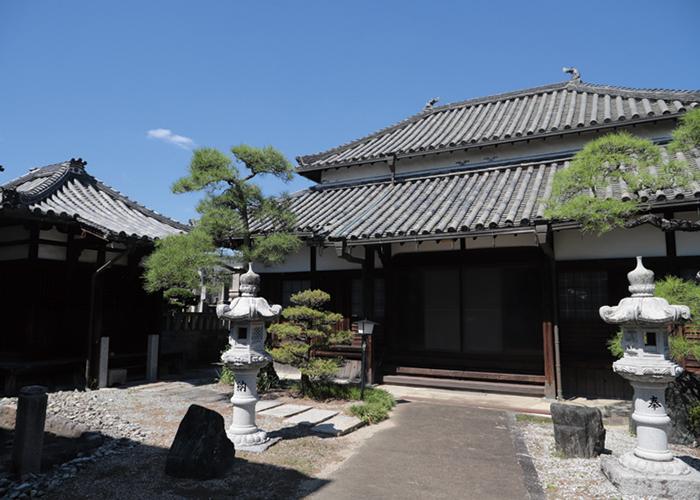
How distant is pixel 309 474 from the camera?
576 centimetres

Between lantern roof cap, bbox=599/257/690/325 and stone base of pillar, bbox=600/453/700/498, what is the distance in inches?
62.7

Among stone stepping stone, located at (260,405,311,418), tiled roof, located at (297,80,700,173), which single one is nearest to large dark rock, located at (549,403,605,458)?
stone stepping stone, located at (260,405,311,418)

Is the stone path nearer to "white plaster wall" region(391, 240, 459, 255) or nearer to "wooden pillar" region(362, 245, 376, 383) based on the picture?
"wooden pillar" region(362, 245, 376, 383)

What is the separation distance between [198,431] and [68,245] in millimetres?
8288

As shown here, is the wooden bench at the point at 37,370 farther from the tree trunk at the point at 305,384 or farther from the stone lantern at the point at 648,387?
the stone lantern at the point at 648,387

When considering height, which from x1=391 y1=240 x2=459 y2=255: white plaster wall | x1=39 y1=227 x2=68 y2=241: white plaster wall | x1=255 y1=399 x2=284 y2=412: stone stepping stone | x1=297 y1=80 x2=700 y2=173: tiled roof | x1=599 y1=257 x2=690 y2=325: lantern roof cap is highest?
x1=297 y1=80 x2=700 y2=173: tiled roof

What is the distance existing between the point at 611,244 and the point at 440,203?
414 centimetres

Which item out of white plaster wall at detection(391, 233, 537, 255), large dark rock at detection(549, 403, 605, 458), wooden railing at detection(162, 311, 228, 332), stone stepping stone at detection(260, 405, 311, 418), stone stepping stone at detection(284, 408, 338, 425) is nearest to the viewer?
large dark rock at detection(549, 403, 605, 458)

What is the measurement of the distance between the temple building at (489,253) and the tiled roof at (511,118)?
3.0 inches

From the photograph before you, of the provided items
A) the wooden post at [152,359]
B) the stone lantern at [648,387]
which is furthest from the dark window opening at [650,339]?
the wooden post at [152,359]

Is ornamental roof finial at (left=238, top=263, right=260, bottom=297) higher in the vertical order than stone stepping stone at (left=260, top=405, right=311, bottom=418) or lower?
higher

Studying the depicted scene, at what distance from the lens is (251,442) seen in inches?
263

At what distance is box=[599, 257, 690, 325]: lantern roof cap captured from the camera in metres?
5.38

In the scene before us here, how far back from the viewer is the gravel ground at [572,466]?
5227 millimetres
